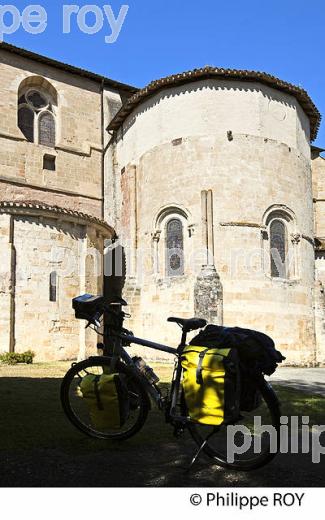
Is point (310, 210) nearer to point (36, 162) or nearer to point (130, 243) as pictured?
point (130, 243)

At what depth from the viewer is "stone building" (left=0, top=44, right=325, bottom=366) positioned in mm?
17344

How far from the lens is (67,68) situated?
78.1 feet

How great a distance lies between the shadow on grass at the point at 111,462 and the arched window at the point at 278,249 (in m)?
13.8

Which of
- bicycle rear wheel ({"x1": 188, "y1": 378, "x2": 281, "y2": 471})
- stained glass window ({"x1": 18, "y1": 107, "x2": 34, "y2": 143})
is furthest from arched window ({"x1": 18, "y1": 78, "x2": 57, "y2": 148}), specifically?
bicycle rear wheel ({"x1": 188, "y1": 378, "x2": 281, "y2": 471})

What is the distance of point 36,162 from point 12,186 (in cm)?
170

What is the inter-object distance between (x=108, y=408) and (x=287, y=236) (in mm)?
15872

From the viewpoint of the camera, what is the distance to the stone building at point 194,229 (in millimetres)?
17344

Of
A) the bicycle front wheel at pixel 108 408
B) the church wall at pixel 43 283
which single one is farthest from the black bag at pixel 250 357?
the church wall at pixel 43 283

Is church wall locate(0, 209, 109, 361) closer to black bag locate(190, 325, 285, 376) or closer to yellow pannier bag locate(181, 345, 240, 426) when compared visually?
yellow pannier bag locate(181, 345, 240, 426)

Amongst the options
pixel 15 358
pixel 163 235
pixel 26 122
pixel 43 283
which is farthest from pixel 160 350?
pixel 26 122

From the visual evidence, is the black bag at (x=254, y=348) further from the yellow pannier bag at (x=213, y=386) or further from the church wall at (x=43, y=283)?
the church wall at (x=43, y=283)

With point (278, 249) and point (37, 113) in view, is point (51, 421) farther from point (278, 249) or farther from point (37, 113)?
point (37, 113)

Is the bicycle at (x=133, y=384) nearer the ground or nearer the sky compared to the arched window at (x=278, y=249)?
nearer the ground

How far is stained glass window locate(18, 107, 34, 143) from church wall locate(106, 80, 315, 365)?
6197 millimetres
